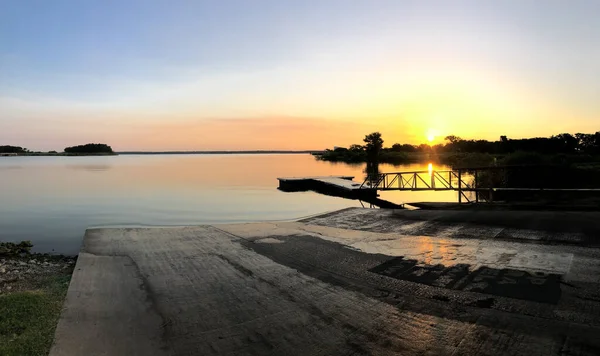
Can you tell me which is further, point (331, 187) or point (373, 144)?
point (373, 144)

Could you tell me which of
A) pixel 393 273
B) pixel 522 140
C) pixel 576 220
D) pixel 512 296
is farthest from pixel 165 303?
pixel 522 140

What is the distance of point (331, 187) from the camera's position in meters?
38.5

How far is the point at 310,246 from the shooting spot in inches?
427

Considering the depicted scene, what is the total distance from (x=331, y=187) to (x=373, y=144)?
7811 cm

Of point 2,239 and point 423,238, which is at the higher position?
point 423,238

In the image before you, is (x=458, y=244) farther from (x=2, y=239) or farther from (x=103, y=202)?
(x=103, y=202)

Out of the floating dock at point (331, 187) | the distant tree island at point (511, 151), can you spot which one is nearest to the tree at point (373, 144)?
the distant tree island at point (511, 151)

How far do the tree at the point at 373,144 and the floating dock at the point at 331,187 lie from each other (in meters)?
69.5

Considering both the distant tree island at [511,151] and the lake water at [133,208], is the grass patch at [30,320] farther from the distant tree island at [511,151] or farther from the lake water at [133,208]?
the distant tree island at [511,151]

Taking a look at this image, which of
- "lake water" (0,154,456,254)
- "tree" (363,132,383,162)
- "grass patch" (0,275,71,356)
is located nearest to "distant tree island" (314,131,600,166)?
"tree" (363,132,383,162)

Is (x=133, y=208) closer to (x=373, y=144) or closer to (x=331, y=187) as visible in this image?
(x=331, y=187)

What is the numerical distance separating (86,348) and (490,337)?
190 inches

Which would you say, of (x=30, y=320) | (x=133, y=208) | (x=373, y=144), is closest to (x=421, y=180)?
(x=133, y=208)

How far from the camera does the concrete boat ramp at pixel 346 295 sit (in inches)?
194
